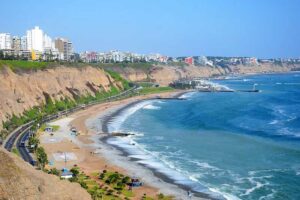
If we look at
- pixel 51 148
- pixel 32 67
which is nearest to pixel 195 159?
pixel 51 148

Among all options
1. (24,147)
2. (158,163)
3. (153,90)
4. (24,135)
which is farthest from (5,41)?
(158,163)

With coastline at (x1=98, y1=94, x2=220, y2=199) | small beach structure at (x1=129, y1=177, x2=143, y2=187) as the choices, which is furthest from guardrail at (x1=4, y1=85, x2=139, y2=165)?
small beach structure at (x1=129, y1=177, x2=143, y2=187)

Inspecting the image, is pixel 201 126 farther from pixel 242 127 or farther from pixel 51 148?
pixel 51 148

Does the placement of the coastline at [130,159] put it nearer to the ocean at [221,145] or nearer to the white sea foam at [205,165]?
the ocean at [221,145]

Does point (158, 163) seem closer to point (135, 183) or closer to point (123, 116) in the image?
point (135, 183)

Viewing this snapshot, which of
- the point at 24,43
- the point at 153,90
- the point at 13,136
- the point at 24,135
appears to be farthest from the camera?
the point at 24,43

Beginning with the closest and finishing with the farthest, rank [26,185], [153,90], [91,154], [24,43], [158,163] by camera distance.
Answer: [26,185]
[158,163]
[91,154]
[153,90]
[24,43]
